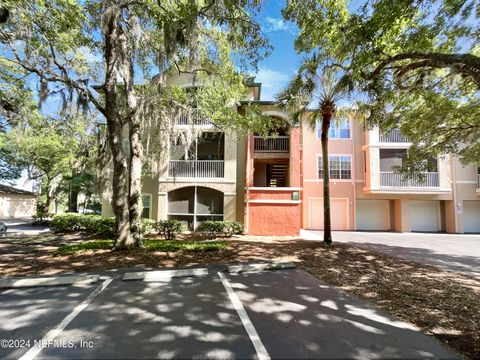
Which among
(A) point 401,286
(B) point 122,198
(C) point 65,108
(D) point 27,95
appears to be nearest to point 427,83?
(A) point 401,286

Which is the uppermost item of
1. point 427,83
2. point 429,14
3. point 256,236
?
point 429,14

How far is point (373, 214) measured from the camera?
20.4 meters

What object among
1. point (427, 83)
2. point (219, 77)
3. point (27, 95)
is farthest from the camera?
point (27, 95)

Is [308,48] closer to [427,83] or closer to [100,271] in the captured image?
[427,83]

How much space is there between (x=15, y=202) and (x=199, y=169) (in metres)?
29.8

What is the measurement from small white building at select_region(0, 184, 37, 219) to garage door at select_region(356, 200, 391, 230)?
119 ft

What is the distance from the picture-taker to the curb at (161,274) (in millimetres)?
6093

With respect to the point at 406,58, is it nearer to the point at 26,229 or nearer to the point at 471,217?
the point at 471,217

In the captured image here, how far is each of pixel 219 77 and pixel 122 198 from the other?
6136mm

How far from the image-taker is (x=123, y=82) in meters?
9.10

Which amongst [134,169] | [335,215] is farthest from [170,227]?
[335,215]

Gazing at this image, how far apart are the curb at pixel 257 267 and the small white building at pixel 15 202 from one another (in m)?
34.7

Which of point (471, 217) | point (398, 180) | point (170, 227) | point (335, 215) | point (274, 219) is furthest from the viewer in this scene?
point (335, 215)

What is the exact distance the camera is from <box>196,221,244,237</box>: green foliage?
13.7 m
